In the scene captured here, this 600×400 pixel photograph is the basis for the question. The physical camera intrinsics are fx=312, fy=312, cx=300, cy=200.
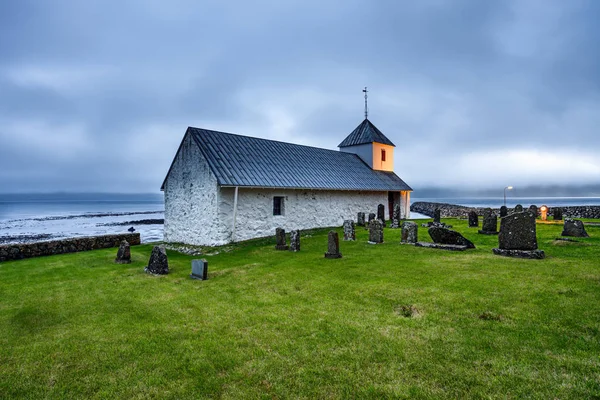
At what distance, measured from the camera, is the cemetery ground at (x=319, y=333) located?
160 inches

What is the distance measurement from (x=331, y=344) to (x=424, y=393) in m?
1.66

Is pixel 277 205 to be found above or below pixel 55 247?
above

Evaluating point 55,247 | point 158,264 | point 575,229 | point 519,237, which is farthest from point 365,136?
point 55,247

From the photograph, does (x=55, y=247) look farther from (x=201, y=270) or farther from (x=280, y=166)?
(x=280, y=166)

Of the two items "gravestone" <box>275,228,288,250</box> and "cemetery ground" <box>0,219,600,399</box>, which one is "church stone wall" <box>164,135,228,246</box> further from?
"cemetery ground" <box>0,219,600,399</box>

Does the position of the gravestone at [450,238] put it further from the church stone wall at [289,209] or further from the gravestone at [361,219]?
the gravestone at [361,219]

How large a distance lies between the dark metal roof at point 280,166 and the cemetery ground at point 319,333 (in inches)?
330

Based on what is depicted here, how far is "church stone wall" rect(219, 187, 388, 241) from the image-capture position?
16.7 meters

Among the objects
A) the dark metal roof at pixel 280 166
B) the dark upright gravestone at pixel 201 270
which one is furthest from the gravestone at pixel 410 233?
the dark upright gravestone at pixel 201 270

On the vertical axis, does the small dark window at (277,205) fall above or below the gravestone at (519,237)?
above

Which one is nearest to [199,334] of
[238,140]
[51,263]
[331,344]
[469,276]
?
[331,344]

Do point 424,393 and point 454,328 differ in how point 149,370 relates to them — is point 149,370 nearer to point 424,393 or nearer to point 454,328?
point 424,393

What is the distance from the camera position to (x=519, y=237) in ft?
33.8

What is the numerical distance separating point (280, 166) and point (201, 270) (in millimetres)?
11654
